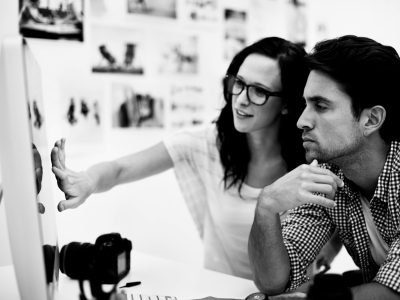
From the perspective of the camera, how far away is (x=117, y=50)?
6.20ft

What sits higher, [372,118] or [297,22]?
[297,22]

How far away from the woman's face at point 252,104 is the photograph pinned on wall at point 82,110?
0.62m

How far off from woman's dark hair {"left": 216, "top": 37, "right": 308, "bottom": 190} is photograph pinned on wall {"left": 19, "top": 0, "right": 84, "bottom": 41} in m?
0.65

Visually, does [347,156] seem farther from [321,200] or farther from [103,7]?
[103,7]

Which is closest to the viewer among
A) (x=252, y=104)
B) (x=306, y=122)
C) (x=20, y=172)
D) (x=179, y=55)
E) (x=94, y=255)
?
(x=20, y=172)

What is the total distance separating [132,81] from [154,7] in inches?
13.5

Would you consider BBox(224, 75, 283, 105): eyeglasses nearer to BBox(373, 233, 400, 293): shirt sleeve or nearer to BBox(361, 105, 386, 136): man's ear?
BBox(361, 105, 386, 136): man's ear

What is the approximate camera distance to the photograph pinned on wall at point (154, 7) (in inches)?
75.3

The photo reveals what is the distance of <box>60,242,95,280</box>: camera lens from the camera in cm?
117

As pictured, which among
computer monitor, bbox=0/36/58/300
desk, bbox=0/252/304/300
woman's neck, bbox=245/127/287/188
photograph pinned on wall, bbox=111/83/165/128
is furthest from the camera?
photograph pinned on wall, bbox=111/83/165/128

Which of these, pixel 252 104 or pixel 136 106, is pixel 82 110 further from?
pixel 252 104

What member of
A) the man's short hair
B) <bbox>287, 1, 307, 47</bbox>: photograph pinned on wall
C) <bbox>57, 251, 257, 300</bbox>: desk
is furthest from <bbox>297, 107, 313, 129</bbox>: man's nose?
<bbox>287, 1, 307, 47</bbox>: photograph pinned on wall

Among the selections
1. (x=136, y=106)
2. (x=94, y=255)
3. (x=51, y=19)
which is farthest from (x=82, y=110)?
(x=94, y=255)

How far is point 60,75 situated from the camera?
5.77 feet
